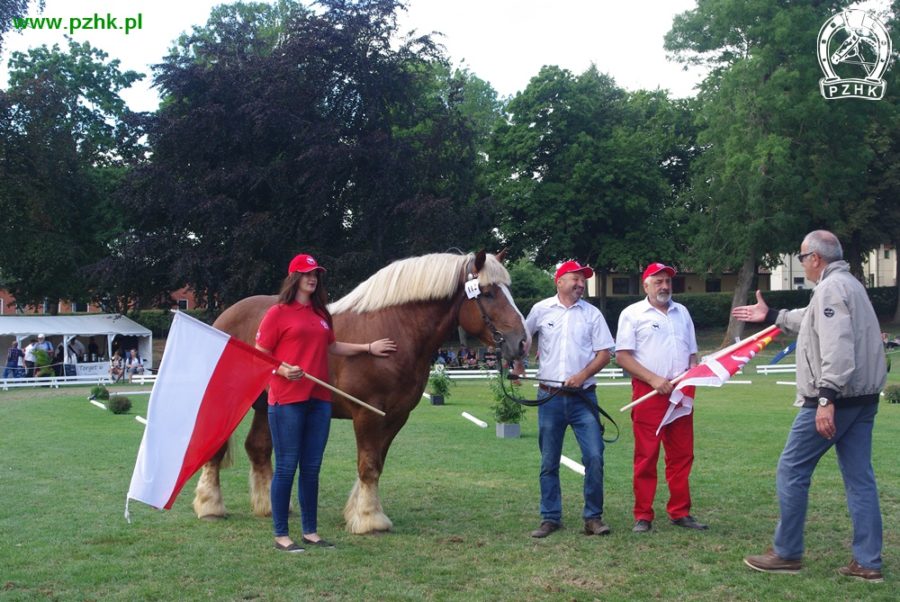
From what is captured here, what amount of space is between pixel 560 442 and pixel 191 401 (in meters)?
2.99

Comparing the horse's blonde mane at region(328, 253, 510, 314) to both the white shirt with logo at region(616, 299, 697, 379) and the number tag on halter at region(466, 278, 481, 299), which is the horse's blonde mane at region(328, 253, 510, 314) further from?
the white shirt with logo at region(616, 299, 697, 379)

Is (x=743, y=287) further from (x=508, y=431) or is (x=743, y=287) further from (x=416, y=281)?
(x=416, y=281)

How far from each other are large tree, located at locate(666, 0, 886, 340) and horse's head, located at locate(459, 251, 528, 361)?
35.0 metres

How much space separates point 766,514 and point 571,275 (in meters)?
2.82

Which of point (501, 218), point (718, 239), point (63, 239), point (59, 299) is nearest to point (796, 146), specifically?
point (718, 239)

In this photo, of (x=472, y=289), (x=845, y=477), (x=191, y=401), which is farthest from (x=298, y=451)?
(x=845, y=477)

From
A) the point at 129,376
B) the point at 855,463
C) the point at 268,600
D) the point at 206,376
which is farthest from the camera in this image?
the point at 129,376

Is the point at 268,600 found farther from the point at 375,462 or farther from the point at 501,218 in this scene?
the point at 501,218

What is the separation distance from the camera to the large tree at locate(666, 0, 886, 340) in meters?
39.5

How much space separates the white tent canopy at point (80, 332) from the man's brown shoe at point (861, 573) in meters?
32.5

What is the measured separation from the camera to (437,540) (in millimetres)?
6766

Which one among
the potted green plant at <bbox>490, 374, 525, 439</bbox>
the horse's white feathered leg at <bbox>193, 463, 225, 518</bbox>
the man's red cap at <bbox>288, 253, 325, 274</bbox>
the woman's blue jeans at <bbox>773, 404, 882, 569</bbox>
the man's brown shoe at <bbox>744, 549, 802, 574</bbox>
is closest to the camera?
the woman's blue jeans at <bbox>773, 404, 882, 569</bbox>

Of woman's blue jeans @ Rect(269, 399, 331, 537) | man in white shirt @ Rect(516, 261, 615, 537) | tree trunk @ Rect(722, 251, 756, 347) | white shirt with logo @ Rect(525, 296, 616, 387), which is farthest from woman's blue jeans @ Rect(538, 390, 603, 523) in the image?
tree trunk @ Rect(722, 251, 756, 347)

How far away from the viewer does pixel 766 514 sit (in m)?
7.62
